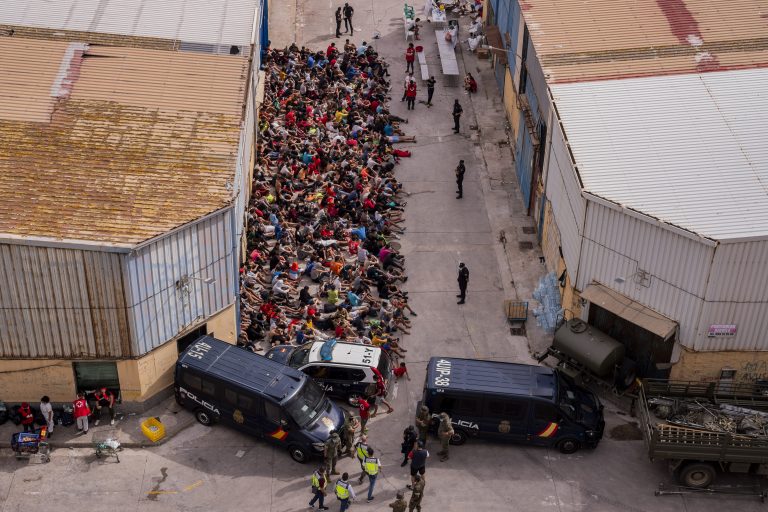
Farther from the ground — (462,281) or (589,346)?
(462,281)

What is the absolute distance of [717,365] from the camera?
34.7 meters

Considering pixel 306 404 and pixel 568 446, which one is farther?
pixel 568 446

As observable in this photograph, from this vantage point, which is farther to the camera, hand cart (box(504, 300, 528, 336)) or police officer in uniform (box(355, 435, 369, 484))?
hand cart (box(504, 300, 528, 336))

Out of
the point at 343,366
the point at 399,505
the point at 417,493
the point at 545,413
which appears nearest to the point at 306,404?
the point at 343,366

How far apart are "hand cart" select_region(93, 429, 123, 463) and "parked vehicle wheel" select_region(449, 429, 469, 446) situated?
10.5 m

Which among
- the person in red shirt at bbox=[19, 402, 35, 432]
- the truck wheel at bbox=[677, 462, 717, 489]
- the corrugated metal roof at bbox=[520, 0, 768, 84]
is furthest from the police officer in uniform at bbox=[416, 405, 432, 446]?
the corrugated metal roof at bbox=[520, 0, 768, 84]

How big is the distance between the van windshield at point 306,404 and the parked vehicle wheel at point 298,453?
782 millimetres

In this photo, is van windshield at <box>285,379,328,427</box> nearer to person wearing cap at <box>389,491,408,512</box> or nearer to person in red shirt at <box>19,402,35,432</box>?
person wearing cap at <box>389,491,408,512</box>

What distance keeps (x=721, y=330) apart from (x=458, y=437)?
8.98 m

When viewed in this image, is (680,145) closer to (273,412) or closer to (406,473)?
(406,473)

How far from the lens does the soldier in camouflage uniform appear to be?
33344 mm

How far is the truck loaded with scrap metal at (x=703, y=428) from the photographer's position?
31.7m

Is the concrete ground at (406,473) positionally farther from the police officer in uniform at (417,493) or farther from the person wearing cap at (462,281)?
the police officer in uniform at (417,493)

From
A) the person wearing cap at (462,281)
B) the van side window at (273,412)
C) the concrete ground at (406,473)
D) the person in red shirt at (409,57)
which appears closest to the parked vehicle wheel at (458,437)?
the concrete ground at (406,473)
